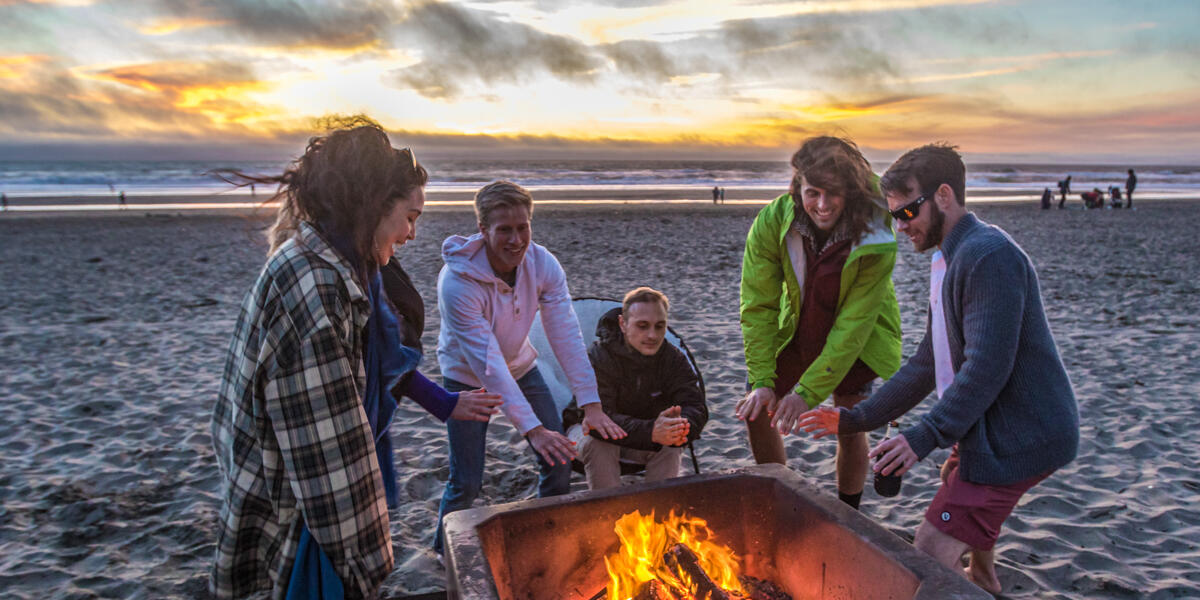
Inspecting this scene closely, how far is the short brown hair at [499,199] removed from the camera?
3.59 metres

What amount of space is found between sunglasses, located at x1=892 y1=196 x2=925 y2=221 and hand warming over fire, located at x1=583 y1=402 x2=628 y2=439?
1722 millimetres

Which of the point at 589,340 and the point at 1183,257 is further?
the point at 1183,257

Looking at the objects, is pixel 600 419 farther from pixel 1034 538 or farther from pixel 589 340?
pixel 1034 538

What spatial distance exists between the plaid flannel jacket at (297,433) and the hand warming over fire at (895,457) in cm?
189

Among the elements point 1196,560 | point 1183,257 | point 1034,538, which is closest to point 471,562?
point 1034,538

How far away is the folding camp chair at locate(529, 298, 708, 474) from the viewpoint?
4.27 metres

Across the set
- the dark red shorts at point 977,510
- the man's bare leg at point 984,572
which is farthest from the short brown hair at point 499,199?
the man's bare leg at point 984,572

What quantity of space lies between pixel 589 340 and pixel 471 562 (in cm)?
224

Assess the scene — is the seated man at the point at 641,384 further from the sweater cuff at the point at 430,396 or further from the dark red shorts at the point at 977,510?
the dark red shorts at the point at 977,510

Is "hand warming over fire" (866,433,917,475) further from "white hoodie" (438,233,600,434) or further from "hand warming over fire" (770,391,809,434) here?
"white hoodie" (438,233,600,434)

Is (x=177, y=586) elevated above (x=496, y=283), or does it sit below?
below

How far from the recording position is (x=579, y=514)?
2.96 metres

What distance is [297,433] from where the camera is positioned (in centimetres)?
220

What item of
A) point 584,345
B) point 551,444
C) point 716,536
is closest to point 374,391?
point 551,444
